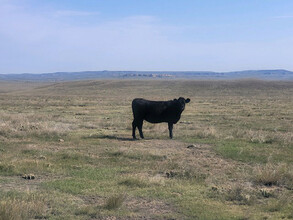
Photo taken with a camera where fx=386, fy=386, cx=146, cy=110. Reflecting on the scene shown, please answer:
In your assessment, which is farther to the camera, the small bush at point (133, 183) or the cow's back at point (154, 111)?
the cow's back at point (154, 111)

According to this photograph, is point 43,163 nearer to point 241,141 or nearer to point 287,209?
point 287,209

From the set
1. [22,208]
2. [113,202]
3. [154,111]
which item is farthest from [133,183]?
[154,111]

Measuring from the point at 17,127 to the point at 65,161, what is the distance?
750 centimetres

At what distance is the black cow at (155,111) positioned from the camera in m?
18.0

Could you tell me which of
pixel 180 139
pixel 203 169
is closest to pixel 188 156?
pixel 203 169

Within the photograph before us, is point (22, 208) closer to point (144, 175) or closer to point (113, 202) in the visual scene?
point (113, 202)

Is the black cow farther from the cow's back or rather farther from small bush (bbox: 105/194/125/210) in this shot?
small bush (bbox: 105/194/125/210)

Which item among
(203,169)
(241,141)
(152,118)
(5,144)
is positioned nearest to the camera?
(203,169)

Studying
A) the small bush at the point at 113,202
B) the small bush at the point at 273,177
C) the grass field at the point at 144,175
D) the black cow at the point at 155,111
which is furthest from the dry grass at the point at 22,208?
the black cow at the point at 155,111

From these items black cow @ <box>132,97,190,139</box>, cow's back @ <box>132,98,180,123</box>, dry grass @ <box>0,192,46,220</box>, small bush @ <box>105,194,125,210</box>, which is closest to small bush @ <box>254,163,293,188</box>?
small bush @ <box>105,194,125,210</box>

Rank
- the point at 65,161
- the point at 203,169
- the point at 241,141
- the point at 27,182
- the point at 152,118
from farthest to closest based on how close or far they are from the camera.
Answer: the point at 152,118, the point at 241,141, the point at 65,161, the point at 203,169, the point at 27,182

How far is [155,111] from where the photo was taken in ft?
59.2

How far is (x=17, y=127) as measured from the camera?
18953mm

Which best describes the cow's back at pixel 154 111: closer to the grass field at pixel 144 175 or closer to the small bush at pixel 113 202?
the grass field at pixel 144 175
